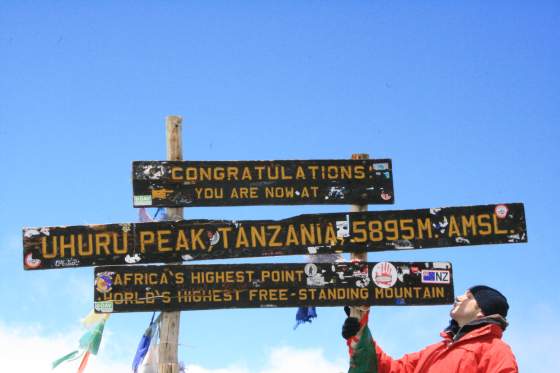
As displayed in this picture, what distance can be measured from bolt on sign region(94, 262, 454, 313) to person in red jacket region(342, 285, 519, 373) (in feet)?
4.90

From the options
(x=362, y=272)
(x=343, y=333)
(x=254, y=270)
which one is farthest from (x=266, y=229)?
(x=343, y=333)

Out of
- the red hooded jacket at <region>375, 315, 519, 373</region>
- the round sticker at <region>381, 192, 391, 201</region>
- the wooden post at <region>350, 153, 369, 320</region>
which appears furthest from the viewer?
the round sticker at <region>381, 192, 391, 201</region>

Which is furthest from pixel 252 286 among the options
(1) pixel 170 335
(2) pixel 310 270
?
(1) pixel 170 335

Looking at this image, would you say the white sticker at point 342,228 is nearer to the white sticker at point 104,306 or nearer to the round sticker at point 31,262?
the white sticker at point 104,306

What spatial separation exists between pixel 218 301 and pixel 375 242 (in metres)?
1.65

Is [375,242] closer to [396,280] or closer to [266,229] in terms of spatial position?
[396,280]

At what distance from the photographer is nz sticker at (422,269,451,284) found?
840cm

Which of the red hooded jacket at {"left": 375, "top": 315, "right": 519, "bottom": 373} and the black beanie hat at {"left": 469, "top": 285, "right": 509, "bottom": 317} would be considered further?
the black beanie hat at {"left": 469, "top": 285, "right": 509, "bottom": 317}

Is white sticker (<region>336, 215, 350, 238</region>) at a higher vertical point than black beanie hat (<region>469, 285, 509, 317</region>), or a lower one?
higher

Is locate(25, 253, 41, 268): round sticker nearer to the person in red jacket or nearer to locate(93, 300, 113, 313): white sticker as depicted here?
locate(93, 300, 113, 313): white sticker

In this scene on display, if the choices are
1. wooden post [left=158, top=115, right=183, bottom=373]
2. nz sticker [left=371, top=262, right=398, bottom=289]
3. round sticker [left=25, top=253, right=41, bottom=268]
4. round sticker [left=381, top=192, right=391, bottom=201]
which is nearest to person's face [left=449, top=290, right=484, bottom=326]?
nz sticker [left=371, top=262, right=398, bottom=289]

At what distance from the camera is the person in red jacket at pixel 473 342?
6.05m

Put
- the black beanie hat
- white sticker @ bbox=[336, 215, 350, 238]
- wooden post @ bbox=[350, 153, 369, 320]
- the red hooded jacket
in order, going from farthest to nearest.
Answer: white sticker @ bbox=[336, 215, 350, 238] → wooden post @ bbox=[350, 153, 369, 320] → the black beanie hat → the red hooded jacket

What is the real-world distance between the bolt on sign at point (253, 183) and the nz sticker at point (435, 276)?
2.69ft
